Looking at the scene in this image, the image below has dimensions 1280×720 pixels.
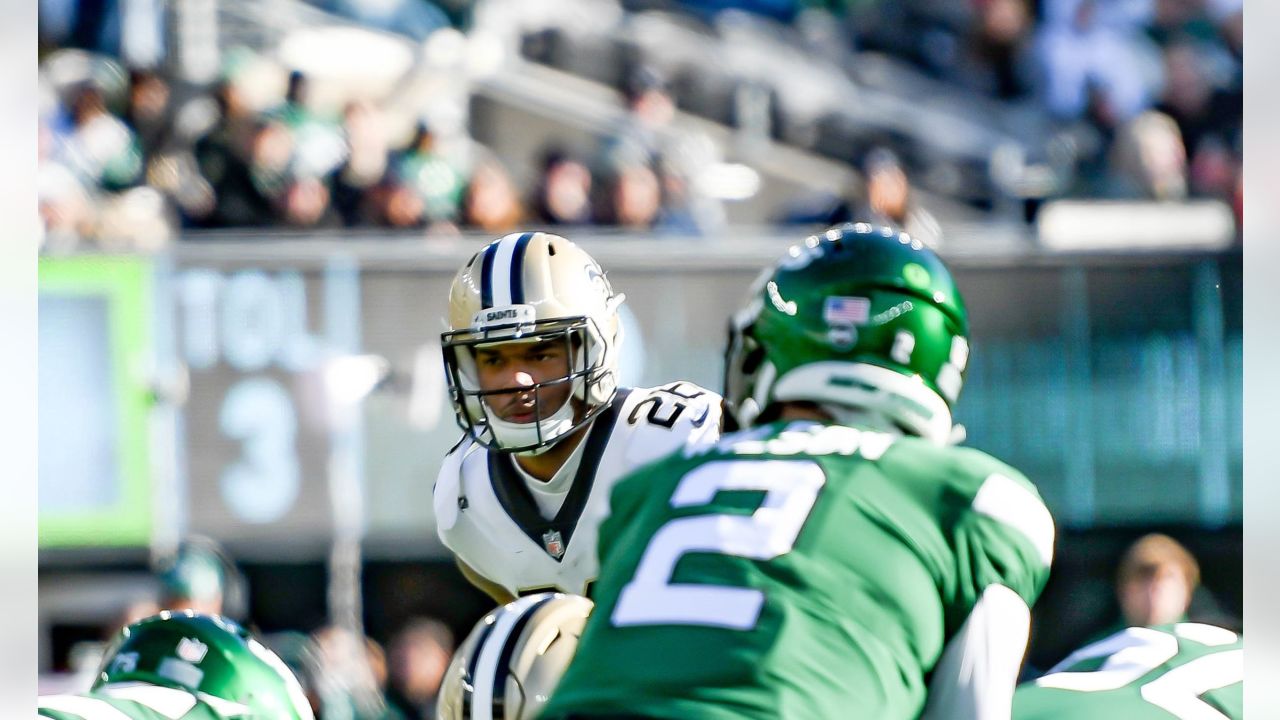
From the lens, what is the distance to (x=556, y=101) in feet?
30.0

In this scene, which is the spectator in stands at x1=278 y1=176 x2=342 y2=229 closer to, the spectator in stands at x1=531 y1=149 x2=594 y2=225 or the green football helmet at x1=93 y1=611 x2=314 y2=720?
the spectator in stands at x1=531 y1=149 x2=594 y2=225

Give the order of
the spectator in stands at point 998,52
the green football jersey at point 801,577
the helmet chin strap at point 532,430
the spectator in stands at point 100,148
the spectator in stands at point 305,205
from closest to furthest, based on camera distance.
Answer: the green football jersey at point 801,577 → the helmet chin strap at point 532,430 → the spectator in stands at point 305,205 → the spectator in stands at point 100,148 → the spectator in stands at point 998,52

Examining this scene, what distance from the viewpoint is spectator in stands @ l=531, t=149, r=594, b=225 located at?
7707mm

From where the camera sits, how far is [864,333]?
8.02ft

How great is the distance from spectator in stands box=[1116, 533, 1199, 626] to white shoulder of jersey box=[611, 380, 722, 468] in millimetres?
3255

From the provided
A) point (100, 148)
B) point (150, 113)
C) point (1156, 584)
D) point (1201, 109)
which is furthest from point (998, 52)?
point (100, 148)

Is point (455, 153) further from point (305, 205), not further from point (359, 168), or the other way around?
point (305, 205)

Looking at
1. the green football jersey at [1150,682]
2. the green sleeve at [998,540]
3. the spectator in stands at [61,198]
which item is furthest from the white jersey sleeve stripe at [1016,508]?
the spectator in stands at [61,198]

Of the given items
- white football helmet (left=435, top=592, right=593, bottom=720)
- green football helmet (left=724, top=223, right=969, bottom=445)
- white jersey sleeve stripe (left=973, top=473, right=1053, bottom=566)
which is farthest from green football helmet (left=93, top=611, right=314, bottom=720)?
white jersey sleeve stripe (left=973, top=473, right=1053, bottom=566)

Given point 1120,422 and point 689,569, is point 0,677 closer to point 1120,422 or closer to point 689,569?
point 689,569

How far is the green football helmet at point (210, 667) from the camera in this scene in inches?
103

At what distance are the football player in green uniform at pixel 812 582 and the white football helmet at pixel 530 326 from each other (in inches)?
54.9

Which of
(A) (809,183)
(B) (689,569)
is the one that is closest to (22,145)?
(B) (689,569)

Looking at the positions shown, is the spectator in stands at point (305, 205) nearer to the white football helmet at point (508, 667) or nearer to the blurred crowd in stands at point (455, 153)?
the blurred crowd in stands at point (455, 153)
